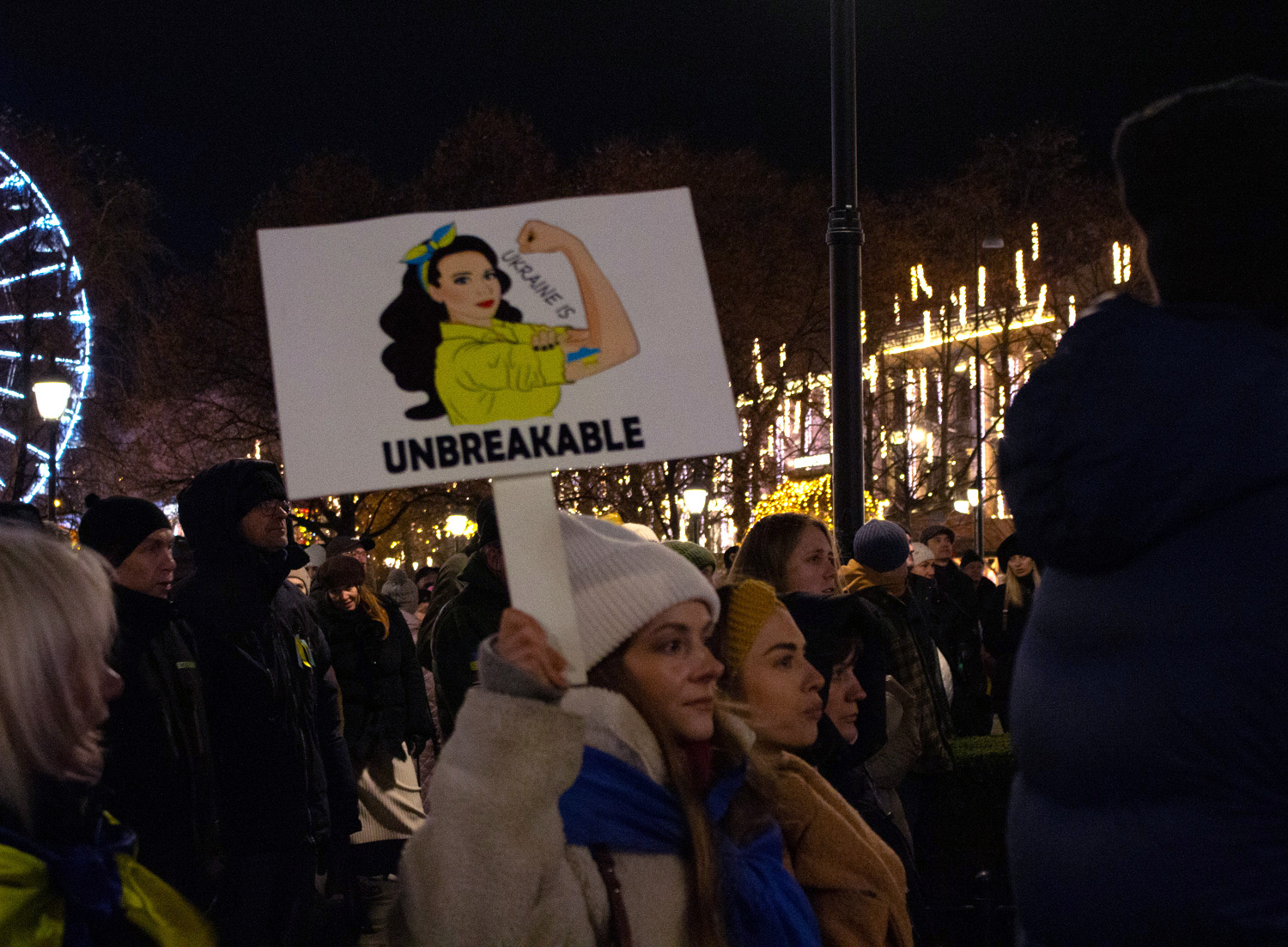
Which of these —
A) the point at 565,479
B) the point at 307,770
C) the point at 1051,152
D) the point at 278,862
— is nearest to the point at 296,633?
the point at 307,770

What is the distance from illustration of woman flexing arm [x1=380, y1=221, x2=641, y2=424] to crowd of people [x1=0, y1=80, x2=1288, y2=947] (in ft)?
0.97

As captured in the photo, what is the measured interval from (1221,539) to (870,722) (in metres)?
2.82

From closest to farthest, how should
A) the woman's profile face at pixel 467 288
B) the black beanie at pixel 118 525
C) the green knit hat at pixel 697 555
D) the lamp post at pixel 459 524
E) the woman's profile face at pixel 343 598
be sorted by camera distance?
the woman's profile face at pixel 467 288, the black beanie at pixel 118 525, the green knit hat at pixel 697 555, the woman's profile face at pixel 343 598, the lamp post at pixel 459 524

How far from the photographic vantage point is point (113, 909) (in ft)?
6.84

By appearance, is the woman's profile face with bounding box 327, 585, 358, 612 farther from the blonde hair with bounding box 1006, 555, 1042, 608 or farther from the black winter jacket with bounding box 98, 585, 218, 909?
the blonde hair with bounding box 1006, 555, 1042, 608

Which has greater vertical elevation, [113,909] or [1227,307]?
[1227,307]

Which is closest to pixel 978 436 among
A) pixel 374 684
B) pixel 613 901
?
pixel 374 684

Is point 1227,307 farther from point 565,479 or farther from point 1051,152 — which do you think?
point 1051,152

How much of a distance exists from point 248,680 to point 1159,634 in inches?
153

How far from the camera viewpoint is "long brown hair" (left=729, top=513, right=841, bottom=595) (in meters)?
4.73

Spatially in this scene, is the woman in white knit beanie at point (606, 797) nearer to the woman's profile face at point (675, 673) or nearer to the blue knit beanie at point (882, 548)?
the woman's profile face at point (675, 673)

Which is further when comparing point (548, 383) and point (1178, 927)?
point (548, 383)

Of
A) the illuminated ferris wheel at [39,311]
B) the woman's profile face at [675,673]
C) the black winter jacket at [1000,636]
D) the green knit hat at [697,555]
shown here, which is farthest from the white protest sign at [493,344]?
the illuminated ferris wheel at [39,311]

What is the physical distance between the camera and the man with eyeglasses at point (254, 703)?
483cm
